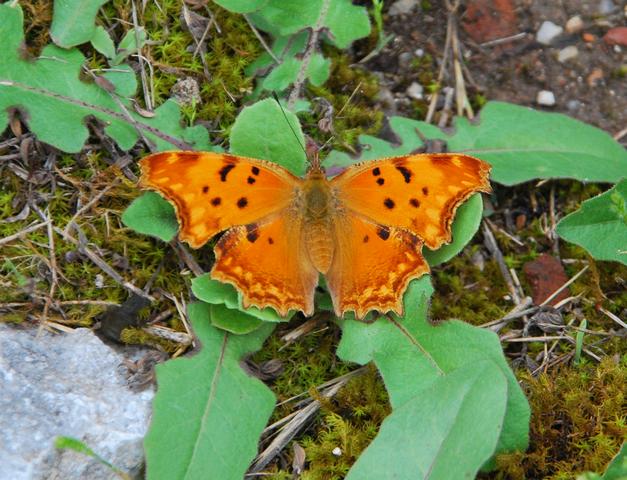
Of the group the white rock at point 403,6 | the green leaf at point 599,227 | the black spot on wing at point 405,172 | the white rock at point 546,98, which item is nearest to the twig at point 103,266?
the black spot on wing at point 405,172

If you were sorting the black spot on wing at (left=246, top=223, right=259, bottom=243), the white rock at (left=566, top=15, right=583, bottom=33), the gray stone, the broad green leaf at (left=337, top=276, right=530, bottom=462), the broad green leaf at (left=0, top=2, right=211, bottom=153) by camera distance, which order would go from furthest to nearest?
the white rock at (left=566, top=15, right=583, bottom=33) → the broad green leaf at (left=0, top=2, right=211, bottom=153) → the black spot on wing at (left=246, top=223, right=259, bottom=243) → the broad green leaf at (left=337, top=276, right=530, bottom=462) → the gray stone

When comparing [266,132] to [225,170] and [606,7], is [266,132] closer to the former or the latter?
[225,170]

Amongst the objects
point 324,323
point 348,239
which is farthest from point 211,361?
point 348,239

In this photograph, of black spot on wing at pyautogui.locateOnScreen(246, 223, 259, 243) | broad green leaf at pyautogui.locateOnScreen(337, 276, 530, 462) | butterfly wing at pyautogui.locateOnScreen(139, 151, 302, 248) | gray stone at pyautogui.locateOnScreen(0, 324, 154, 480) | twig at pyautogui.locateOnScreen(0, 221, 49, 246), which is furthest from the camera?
twig at pyautogui.locateOnScreen(0, 221, 49, 246)

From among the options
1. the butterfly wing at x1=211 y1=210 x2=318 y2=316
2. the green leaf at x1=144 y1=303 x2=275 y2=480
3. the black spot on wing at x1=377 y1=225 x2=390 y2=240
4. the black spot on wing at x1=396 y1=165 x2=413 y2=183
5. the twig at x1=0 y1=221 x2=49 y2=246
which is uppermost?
the black spot on wing at x1=396 y1=165 x2=413 y2=183

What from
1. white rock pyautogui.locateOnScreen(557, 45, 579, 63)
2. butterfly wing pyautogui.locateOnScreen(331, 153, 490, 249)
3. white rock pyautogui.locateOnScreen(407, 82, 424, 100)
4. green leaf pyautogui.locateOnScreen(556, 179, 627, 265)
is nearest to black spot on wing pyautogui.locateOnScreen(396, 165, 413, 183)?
butterfly wing pyautogui.locateOnScreen(331, 153, 490, 249)

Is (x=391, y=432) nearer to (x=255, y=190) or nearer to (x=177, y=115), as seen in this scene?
(x=255, y=190)

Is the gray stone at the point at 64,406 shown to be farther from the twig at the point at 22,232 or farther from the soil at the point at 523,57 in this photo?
the soil at the point at 523,57

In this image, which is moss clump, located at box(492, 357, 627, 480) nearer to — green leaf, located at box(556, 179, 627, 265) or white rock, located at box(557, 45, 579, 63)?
green leaf, located at box(556, 179, 627, 265)
